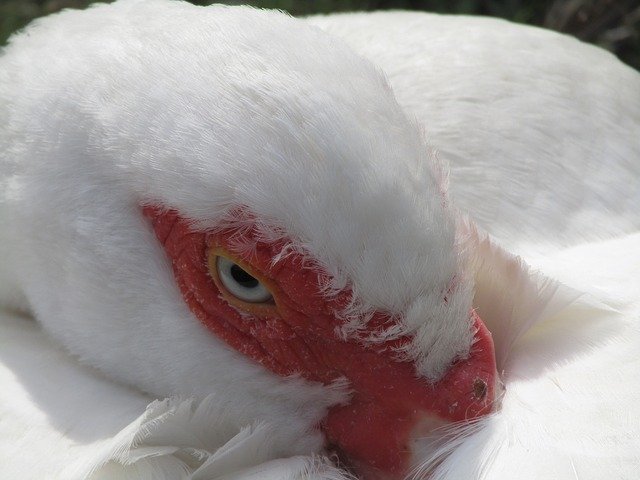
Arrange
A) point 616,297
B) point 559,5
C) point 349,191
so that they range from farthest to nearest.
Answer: point 559,5
point 616,297
point 349,191

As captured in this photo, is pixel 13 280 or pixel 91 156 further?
pixel 13 280

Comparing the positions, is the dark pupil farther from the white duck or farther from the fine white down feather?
the fine white down feather

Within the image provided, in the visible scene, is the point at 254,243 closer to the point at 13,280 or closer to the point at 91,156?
the point at 91,156

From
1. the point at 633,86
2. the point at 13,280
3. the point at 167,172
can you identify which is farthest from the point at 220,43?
the point at 633,86

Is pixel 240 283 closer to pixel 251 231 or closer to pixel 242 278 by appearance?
pixel 242 278

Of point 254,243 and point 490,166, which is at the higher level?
point 254,243

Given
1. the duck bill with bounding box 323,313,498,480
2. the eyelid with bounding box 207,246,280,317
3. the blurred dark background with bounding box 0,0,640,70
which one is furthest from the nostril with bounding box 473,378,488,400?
the blurred dark background with bounding box 0,0,640,70

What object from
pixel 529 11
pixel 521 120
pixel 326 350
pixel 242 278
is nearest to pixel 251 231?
pixel 242 278
